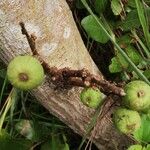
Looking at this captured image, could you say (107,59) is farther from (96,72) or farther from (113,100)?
(113,100)

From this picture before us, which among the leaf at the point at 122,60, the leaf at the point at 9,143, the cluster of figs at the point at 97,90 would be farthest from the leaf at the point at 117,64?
the leaf at the point at 9,143

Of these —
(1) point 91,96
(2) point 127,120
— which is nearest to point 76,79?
(1) point 91,96

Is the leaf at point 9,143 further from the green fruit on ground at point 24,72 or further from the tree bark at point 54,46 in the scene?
the green fruit on ground at point 24,72

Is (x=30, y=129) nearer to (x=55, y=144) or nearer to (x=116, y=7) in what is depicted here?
(x=55, y=144)

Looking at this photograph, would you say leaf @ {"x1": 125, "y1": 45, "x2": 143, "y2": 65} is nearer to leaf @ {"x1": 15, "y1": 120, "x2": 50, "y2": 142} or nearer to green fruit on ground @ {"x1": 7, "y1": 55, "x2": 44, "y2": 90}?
leaf @ {"x1": 15, "y1": 120, "x2": 50, "y2": 142}

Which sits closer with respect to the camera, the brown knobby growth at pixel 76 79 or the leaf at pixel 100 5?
the brown knobby growth at pixel 76 79

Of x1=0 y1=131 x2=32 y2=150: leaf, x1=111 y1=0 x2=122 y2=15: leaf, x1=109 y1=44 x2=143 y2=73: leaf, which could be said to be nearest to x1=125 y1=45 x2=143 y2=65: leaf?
x1=109 y1=44 x2=143 y2=73: leaf
